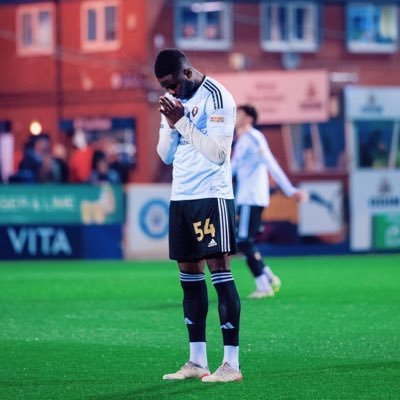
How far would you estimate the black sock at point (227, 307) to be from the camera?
29.6 ft

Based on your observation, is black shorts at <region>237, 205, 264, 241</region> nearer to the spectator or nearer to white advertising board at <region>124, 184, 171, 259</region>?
white advertising board at <region>124, 184, 171, 259</region>

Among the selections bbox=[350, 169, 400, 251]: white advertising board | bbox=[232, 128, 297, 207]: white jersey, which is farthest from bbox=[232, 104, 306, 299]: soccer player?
bbox=[350, 169, 400, 251]: white advertising board

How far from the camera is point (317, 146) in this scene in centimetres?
2898

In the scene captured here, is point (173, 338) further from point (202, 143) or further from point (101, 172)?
point (101, 172)

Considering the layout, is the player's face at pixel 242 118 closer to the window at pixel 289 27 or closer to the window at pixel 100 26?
the window at pixel 100 26

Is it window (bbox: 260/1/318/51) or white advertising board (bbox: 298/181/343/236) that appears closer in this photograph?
white advertising board (bbox: 298/181/343/236)

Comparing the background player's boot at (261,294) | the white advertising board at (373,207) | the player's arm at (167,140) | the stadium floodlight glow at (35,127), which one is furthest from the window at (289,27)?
the player's arm at (167,140)

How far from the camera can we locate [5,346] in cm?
1113

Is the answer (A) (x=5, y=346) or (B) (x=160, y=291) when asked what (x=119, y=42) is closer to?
(B) (x=160, y=291)

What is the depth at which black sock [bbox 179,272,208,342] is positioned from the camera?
927 centimetres

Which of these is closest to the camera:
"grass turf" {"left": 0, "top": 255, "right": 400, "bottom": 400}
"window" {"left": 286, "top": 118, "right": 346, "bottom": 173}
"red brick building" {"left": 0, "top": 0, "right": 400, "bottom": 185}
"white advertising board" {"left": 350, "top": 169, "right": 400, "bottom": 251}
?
"grass turf" {"left": 0, "top": 255, "right": 400, "bottom": 400}

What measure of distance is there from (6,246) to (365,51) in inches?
807

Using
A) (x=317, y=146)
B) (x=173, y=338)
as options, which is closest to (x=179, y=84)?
(x=173, y=338)

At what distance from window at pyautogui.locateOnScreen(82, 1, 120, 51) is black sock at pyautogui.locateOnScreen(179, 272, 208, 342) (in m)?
29.8
